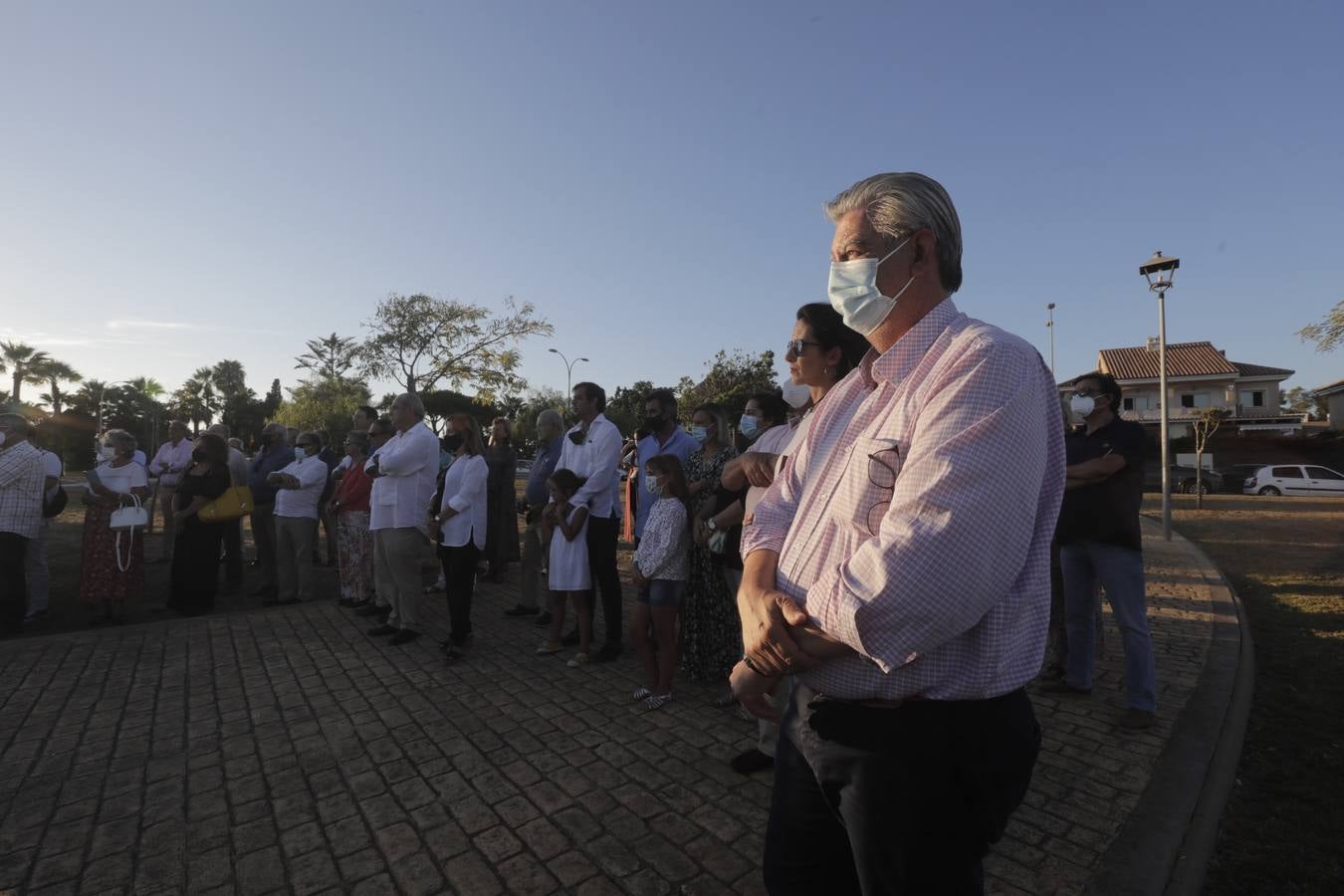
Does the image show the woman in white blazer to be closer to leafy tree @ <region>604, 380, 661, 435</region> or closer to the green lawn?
the green lawn

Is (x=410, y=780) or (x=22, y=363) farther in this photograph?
(x=22, y=363)

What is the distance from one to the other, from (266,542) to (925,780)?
8.53 meters

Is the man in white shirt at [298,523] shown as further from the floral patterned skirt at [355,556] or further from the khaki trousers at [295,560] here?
the floral patterned skirt at [355,556]

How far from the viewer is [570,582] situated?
498 centimetres

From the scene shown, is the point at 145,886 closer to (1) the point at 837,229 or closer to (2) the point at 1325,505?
(1) the point at 837,229

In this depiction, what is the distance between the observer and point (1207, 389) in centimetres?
4419

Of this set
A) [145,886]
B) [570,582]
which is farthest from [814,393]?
[145,886]

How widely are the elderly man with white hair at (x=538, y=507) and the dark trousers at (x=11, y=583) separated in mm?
4406

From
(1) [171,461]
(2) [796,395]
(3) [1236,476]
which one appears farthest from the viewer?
(3) [1236,476]

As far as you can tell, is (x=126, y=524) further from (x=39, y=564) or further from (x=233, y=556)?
(x=233, y=556)

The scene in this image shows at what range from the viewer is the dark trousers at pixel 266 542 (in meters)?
7.69

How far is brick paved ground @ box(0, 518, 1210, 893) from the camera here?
259 centimetres

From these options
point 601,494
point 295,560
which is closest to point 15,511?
point 295,560

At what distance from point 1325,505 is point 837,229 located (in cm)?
2602
